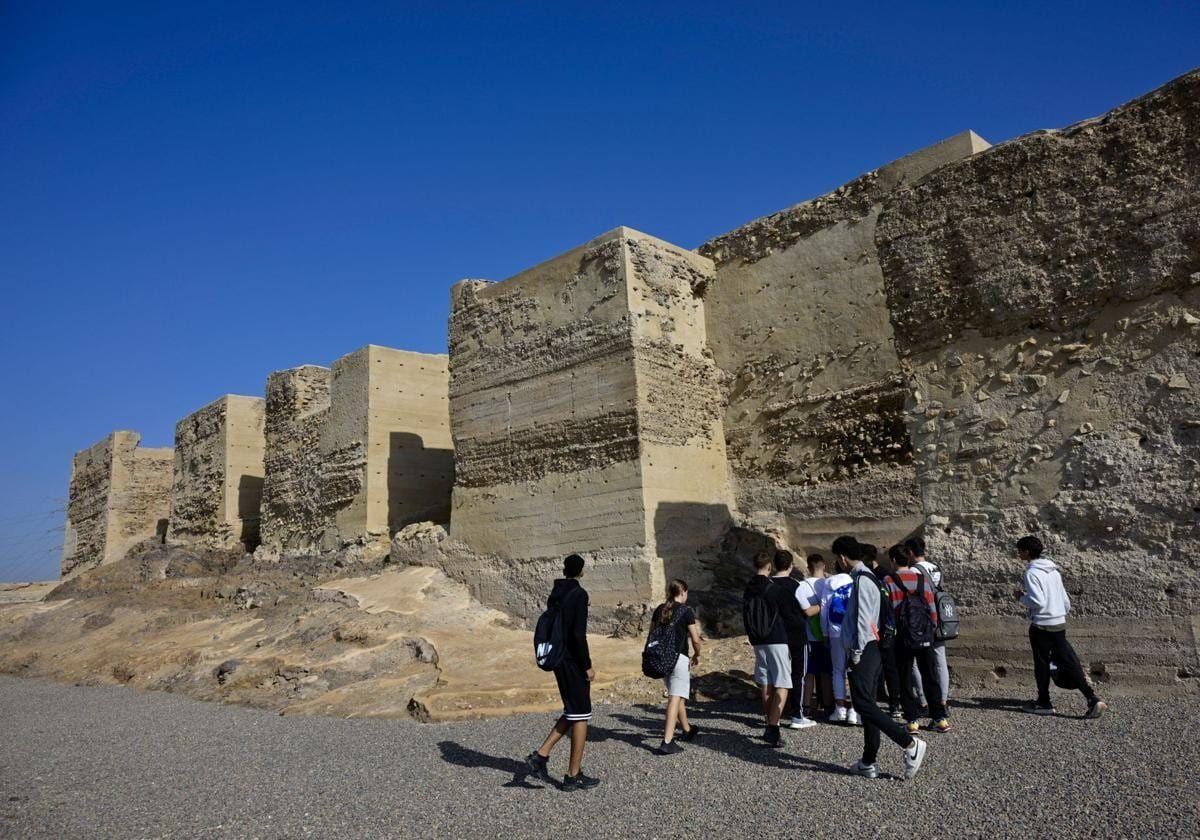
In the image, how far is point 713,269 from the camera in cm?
1408

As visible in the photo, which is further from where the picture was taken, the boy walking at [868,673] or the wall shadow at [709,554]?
the wall shadow at [709,554]

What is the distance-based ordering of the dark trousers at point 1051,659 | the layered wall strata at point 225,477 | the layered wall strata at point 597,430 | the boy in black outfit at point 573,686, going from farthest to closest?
the layered wall strata at point 225,477 < the layered wall strata at point 597,430 < the dark trousers at point 1051,659 < the boy in black outfit at point 573,686

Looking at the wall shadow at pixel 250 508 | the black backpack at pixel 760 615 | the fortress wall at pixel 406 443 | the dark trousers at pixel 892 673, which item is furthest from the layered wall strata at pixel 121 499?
the dark trousers at pixel 892 673

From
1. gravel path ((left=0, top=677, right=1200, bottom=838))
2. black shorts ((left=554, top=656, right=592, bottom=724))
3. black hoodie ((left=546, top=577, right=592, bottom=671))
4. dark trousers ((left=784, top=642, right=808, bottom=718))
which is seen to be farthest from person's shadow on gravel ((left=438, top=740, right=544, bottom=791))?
dark trousers ((left=784, top=642, right=808, bottom=718))

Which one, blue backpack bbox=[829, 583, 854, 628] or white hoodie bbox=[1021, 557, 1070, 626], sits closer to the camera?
white hoodie bbox=[1021, 557, 1070, 626]

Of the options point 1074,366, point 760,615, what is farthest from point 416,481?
point 1074,366

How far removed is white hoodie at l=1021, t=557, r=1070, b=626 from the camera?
6145 mm

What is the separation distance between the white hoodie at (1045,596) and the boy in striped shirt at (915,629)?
0.66 m

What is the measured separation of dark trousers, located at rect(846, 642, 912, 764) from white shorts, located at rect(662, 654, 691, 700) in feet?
4.58

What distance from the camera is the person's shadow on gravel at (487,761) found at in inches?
226

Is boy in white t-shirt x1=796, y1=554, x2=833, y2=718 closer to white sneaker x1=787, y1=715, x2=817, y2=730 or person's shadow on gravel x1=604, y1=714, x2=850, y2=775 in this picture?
white sneaker x1=787, y1=715, x2=817, y2=730

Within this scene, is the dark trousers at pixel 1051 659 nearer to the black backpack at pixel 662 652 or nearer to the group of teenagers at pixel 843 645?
the group of teenagers at pixel 843 645

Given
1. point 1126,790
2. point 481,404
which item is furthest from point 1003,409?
point 481,404

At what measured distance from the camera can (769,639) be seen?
6.46 m
